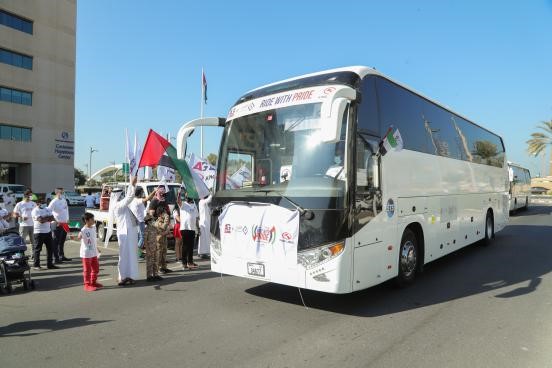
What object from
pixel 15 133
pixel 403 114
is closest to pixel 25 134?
pixel 15 133

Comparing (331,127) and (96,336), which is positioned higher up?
(331,127)

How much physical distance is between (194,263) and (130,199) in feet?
8.87

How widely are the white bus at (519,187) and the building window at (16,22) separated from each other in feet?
142

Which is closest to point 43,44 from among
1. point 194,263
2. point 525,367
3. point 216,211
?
point 194,263

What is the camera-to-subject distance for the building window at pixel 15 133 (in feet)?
127

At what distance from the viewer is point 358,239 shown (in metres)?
5.61

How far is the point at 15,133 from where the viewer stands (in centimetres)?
3944

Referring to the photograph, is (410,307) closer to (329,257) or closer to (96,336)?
(329,257)

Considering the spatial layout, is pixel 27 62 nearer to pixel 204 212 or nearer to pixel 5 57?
pixel 5 57

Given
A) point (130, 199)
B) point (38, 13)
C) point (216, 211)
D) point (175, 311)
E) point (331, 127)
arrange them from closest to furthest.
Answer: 1. point (331, 127)
2. point (175, 311)
3. point (216, 211)
4. point (130, 199)
5. point (38, 13)

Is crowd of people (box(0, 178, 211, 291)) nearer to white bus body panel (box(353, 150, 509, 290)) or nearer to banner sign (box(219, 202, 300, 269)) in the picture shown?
banner sign (box(219, 202, 300, 269))

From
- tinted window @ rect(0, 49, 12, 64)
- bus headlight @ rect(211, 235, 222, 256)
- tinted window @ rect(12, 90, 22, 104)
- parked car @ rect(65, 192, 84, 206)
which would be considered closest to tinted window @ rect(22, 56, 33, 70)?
tinted window @ rect(0, 49, 12, 64)

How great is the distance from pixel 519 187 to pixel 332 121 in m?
29.4

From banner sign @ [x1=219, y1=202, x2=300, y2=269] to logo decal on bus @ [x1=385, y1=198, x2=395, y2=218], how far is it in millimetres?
1690
